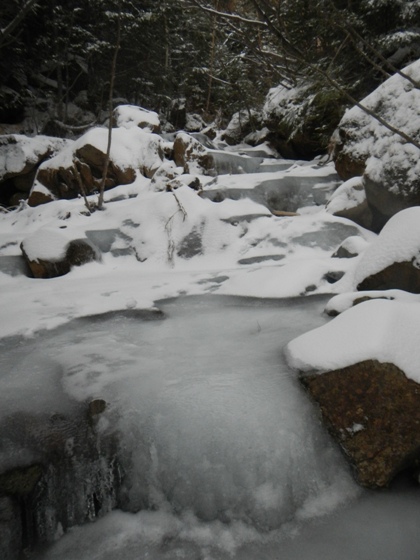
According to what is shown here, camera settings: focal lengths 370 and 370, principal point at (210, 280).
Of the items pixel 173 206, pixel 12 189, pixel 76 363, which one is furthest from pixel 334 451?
pixel 12 189

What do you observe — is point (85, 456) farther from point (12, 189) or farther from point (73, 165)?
point (12, 189)

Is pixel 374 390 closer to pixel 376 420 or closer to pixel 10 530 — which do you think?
pixel 376 420

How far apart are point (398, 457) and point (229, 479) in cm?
95

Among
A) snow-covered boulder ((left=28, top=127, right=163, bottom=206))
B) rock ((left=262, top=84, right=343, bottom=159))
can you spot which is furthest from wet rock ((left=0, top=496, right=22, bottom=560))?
rock ((left=262, top=84, right=343, bottom=159))

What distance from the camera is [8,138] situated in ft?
35.3

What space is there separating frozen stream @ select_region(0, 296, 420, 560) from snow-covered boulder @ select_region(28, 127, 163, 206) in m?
7.45

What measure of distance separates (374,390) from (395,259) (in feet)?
7.42

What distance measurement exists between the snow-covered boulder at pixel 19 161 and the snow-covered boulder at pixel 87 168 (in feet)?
3.93

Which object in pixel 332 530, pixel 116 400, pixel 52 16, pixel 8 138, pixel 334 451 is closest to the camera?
pixel 332 530

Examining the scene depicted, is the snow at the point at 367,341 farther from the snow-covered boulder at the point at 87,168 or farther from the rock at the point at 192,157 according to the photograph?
the rock at the point at 192,157

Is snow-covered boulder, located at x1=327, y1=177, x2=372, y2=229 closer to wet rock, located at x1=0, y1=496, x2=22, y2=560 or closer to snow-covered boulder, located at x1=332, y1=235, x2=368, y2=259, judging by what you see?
snow-covered boulder, located at x1=332, y1=235, x2=368, y2=259

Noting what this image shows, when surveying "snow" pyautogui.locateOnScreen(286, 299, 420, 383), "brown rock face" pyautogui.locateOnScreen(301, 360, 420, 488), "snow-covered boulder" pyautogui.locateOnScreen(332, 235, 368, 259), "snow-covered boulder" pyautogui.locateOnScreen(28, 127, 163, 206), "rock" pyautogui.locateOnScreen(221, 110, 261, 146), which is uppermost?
"rock" pyautogui.locateOnScreen(221, 110, 261, 146)

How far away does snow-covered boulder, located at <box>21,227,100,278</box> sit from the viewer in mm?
6023

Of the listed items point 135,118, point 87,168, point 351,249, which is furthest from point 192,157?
point 351,249
